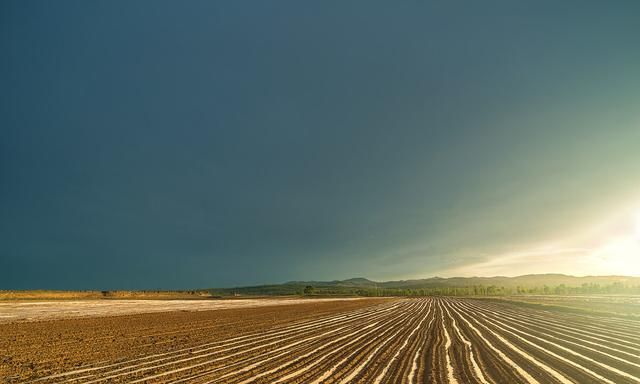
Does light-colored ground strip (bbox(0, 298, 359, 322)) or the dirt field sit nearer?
the dirt field

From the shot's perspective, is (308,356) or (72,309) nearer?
(308,356)

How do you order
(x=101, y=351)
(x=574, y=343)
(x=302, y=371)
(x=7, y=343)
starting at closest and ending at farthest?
(x=302, y=371), (x=101, y=351), (x=7, y=343), (x=574, y=343)

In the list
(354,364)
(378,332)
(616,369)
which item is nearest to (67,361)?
(354,364)

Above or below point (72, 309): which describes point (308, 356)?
below

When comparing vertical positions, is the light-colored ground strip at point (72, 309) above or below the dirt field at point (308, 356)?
above

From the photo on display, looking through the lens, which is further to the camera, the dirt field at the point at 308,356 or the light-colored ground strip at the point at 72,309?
the light-colored ground strip at the point at 72,309

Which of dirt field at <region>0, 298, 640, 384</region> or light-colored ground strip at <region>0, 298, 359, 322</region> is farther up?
light-colored ground strip at <region>0, 298, 359, 322</region>

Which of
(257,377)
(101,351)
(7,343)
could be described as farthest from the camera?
(7,343)

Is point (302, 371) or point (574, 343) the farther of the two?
point (574, 343)

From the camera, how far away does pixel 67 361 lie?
525 inches

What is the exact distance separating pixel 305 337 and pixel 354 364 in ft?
24.4

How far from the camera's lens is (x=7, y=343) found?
17.2 meters

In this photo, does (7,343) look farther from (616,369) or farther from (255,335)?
(616,369)

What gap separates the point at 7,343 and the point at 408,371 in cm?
1789
